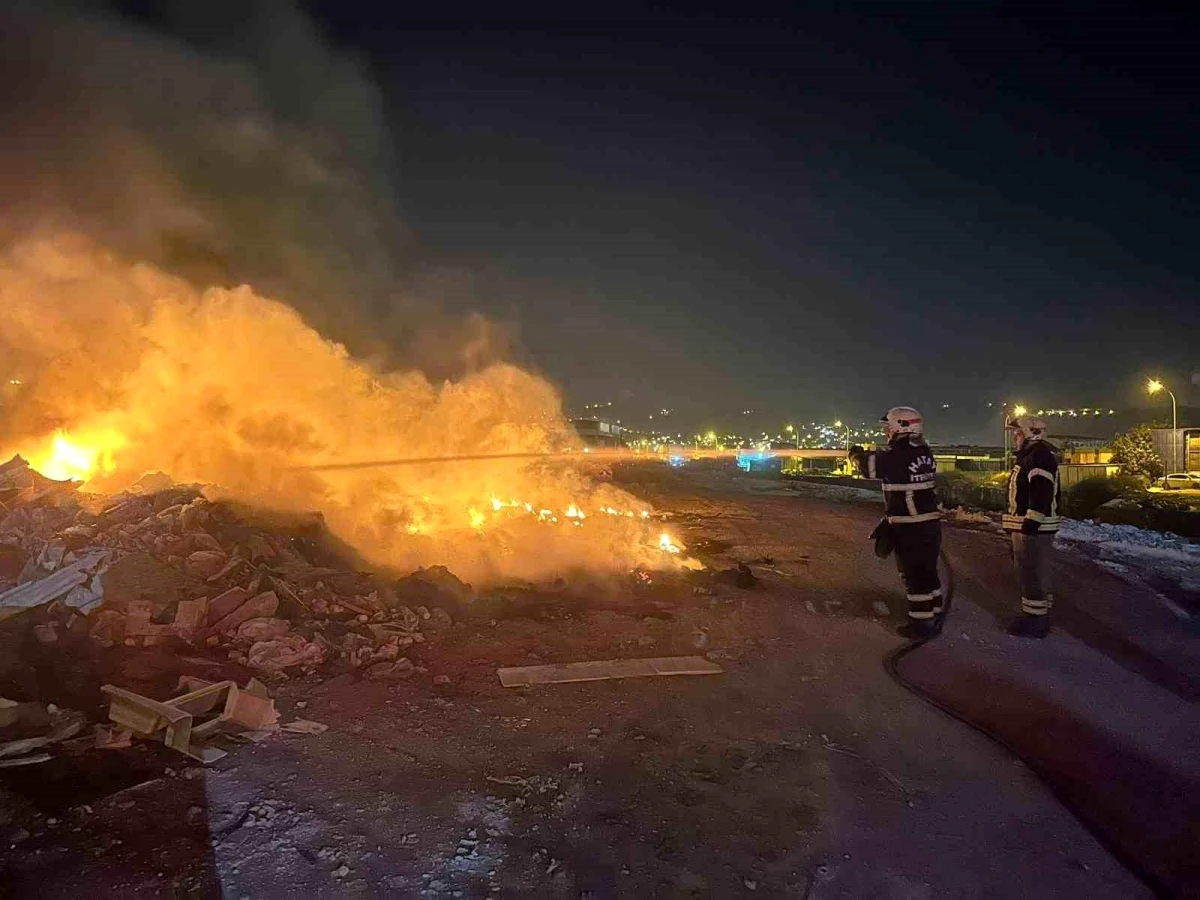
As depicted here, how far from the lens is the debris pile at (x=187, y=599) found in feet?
15.5

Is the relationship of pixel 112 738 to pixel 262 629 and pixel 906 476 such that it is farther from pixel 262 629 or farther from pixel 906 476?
pixel 906 476

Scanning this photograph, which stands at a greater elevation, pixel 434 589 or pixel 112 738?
pixel 434 589

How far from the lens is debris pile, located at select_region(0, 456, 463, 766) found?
4.72 meters

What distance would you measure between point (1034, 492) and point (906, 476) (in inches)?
55.7

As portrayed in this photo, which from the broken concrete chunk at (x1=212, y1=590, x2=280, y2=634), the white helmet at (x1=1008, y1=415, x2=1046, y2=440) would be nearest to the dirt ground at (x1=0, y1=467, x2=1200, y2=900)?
the broken concrete chunk at (x1=212, y1=590, x2=280, y2=634)

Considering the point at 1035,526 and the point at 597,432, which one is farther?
the point at 597,432

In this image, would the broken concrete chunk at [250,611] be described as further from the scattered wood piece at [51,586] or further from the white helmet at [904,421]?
the white helmet at [904,421]

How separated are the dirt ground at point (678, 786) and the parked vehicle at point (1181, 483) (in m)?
22.5

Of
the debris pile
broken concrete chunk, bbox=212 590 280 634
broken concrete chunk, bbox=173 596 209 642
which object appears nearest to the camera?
the debris pile

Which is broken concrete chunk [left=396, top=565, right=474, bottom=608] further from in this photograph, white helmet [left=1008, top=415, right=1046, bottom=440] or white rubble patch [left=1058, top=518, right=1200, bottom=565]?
white rubble patch [left=1058, top=518, right=1200, bottom=565]

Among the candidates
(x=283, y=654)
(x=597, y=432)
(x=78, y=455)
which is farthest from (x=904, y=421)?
(x=597, y=432)

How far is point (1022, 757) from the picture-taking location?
443 centimetres

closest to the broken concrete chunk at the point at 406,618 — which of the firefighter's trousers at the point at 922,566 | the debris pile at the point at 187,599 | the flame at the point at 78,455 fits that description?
the debris pile at the point at 187,599

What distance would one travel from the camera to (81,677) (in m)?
5.54
